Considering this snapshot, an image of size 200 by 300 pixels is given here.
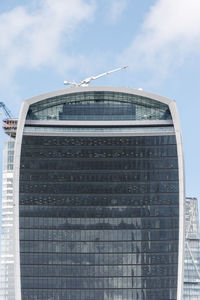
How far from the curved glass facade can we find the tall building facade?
3.62ft

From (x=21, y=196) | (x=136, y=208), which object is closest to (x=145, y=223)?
(x=136, y=208)

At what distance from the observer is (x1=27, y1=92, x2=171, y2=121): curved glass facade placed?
189 m

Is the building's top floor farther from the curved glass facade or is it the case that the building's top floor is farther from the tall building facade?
the tall building facade

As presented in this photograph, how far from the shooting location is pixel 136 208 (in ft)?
600

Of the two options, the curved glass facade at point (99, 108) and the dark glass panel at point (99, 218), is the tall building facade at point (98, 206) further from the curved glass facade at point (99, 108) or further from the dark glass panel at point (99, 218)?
the curved glass facade at point (99, 108)

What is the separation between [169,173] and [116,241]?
21.6 meters

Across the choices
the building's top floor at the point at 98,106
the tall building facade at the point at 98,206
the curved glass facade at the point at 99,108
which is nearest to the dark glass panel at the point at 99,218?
the tall building facade at the point at 98,206

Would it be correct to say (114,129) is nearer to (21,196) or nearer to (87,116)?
(87,116)

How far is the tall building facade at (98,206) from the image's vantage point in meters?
179

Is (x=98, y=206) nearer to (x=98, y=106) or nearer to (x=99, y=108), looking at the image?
(x=99, y=108)

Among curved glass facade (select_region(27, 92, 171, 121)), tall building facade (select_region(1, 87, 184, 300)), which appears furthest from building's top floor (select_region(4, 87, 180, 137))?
tall building facade (select_region(1, 87, 184, 300))

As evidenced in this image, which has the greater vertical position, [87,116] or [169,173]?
[87,116]

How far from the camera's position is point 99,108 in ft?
628

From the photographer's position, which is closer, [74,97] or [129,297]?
[129,297]
